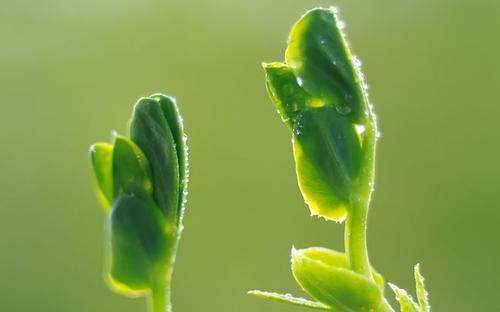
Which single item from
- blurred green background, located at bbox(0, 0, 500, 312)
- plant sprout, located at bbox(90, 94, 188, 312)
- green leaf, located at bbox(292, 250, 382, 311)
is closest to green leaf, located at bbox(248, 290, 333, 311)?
green leaf, located at bbox(292, 250, 382, 311)

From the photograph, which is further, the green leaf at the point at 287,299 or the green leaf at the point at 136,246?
the green leaf at the point at 136,246

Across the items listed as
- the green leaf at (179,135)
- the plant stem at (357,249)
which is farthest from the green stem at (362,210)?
the green leaf at (179,135)

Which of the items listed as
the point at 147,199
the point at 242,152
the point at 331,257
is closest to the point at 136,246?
the point at 147,199

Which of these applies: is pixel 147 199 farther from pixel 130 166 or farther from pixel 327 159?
pixel 327 159

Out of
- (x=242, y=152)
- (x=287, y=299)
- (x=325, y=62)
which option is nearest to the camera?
(x=287, y=299)

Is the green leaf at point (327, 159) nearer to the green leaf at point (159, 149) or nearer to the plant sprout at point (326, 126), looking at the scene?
the plant sprout at point (326, 126)

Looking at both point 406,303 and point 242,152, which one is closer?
point 406,303
